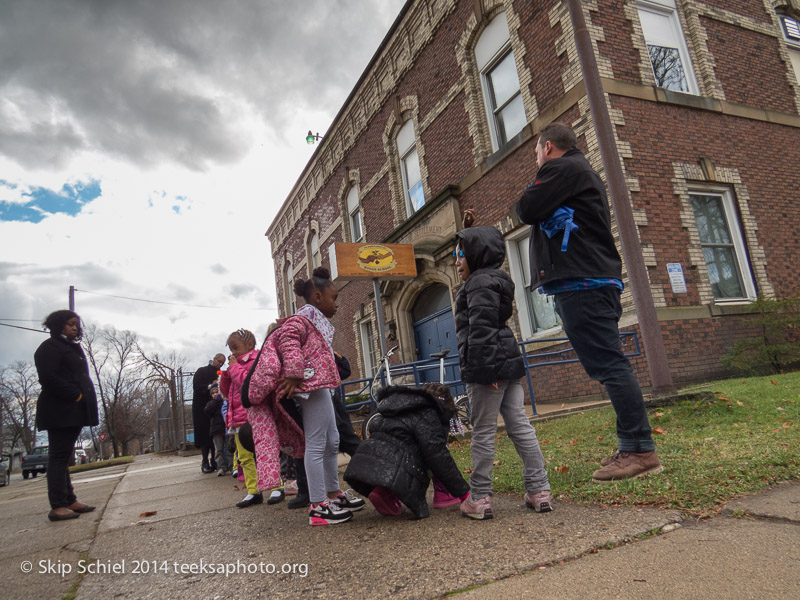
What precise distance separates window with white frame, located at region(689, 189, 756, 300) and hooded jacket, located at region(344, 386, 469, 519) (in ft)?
25.9

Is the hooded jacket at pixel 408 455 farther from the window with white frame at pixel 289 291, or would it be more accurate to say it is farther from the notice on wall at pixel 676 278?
the window with white frame at pixel 289 291

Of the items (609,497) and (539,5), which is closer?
(609,497)

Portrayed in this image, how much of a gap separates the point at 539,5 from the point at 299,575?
10.3 m

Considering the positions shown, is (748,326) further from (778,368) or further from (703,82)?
(703,82)

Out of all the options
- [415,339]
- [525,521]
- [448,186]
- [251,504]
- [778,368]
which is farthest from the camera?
[415,339]

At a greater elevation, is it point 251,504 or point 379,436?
point 379,436

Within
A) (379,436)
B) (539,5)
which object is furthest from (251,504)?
(539,5)

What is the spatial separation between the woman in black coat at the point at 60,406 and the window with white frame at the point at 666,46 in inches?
403

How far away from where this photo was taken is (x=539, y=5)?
9.52 m

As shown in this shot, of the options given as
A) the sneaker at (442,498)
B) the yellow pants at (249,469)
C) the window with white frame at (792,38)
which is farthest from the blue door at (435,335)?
the window with white frame at (792,38)

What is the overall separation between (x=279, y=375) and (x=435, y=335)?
9778 millimetres

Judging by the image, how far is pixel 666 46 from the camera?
995 cm

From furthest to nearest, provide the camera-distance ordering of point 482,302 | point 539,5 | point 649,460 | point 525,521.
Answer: point 539,5 < point 649,460 < point 482,302 < point 525,521

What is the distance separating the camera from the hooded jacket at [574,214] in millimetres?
3150
